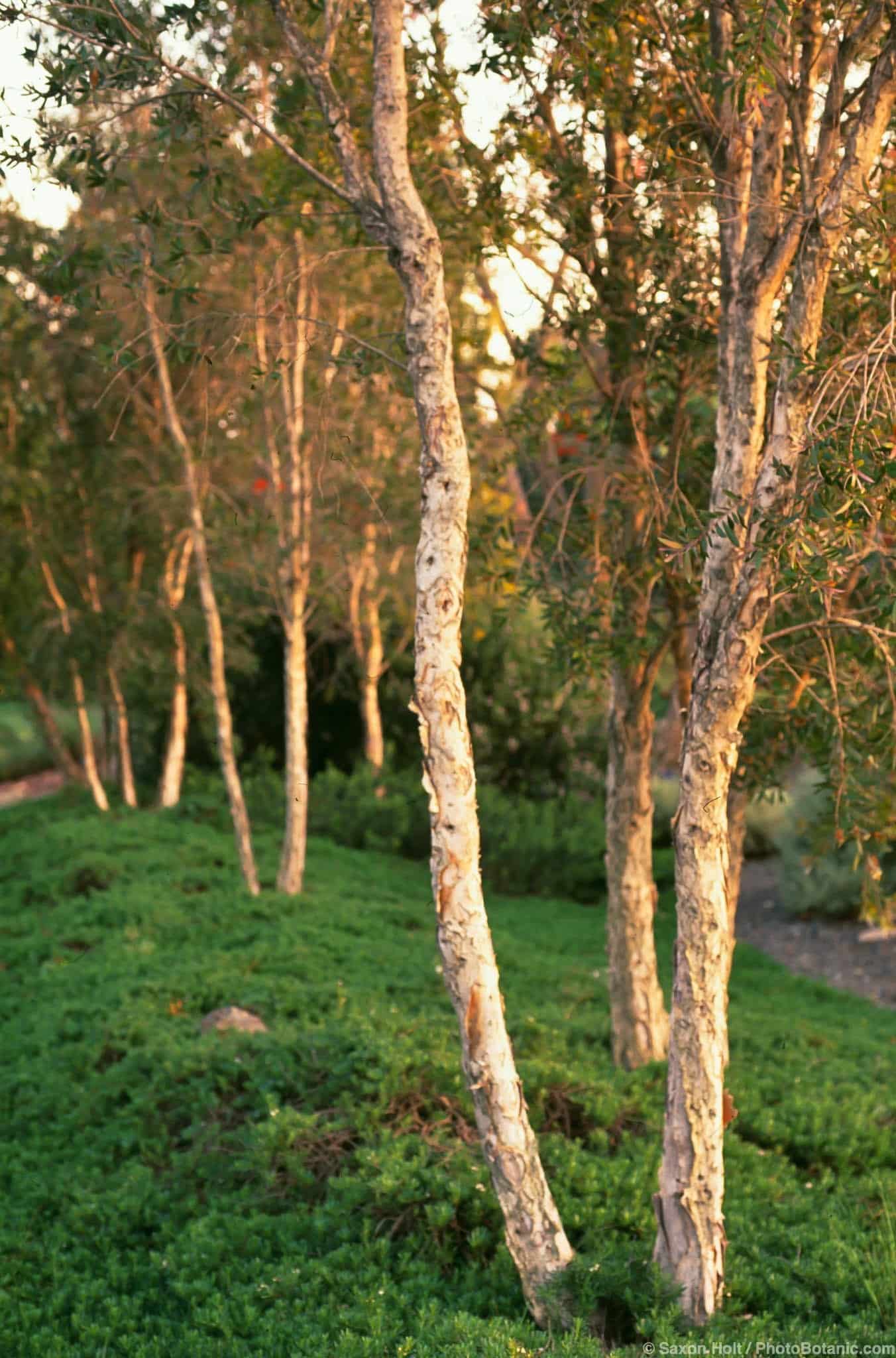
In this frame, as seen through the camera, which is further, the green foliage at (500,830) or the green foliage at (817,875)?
the green foliage at (500,830)

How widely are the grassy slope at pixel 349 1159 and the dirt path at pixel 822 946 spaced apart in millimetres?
1808

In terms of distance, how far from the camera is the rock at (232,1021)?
6.72 m

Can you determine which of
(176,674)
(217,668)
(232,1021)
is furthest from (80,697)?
(232,1021)

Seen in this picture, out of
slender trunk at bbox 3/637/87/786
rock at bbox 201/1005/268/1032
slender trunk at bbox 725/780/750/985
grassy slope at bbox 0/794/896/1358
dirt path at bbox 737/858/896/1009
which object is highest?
slender trunk at bbox 3/637/87/786

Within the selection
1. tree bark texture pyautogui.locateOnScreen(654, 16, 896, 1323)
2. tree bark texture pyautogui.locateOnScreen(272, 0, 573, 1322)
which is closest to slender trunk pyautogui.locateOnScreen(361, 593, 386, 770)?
tree bark texture pyautogui.locateOnScreen(272, 0, 573, 1322)

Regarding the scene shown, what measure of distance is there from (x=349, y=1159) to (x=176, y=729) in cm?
902

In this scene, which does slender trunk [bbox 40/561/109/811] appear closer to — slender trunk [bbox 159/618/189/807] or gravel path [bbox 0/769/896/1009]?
slender trunk [bbox 159/618/189/807]

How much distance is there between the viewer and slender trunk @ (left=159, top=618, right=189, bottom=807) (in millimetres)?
13250

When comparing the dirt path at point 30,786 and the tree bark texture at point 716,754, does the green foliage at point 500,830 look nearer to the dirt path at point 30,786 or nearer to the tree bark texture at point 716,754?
the dirt path at point 30,786

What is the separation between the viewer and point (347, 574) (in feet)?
42.9

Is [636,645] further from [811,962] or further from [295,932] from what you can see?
[811,962]

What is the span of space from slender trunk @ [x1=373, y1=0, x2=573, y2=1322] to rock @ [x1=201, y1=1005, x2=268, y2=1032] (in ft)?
9.73

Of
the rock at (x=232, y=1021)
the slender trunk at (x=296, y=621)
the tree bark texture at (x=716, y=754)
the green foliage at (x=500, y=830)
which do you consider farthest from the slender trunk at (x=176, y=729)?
the tree bark texture at (x=716, y=754)

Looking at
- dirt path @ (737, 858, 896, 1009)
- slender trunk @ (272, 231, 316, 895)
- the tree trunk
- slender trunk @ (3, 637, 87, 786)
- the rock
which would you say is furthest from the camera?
slender trunk @ (3, 637, 87, 786)
